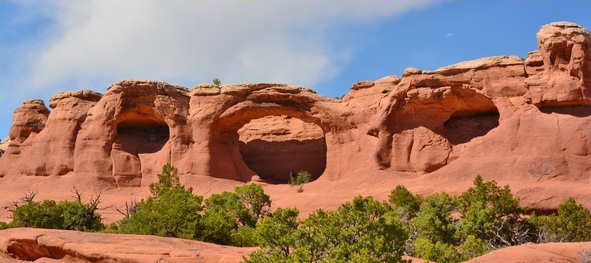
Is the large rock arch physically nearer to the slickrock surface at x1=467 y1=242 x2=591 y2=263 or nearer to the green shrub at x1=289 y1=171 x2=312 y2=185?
the green shrub at x1=289 y1=171 x2=312 y2=185

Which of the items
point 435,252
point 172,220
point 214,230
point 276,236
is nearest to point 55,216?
point 172,220

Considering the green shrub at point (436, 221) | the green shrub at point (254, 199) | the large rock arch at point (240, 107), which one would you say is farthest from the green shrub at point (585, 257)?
the large rock arch at point (240, 107)

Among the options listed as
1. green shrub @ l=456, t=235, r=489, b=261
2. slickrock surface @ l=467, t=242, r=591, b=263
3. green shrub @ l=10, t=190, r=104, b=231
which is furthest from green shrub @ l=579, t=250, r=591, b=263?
green shrub @ l=10, t=190, r=104, b=231

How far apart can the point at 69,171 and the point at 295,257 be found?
25.5 meters

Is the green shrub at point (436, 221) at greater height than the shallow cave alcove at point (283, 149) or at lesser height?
lesser

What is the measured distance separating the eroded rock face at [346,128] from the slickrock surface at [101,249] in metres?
15.4

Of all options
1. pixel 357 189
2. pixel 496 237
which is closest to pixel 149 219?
pixel 496 237

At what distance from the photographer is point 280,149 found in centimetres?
3538

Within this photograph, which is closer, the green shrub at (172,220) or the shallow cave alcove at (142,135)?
the green shrub at (172,220)

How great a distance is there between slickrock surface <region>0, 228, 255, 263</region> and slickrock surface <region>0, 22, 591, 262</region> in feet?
41.8

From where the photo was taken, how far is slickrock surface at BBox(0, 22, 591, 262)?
78.5ft

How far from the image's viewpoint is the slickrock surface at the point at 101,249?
10867 mm

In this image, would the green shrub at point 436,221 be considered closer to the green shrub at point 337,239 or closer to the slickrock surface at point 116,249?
the slickrock surface at point 116,249

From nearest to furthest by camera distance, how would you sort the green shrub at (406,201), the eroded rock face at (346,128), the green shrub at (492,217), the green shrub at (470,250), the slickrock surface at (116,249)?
the slickrock surface at (116,249) → the green shrub at (470,250) → the green shrub at (492,217) → the green shrub at (406,201) → the eroded rock face at (346,128)
